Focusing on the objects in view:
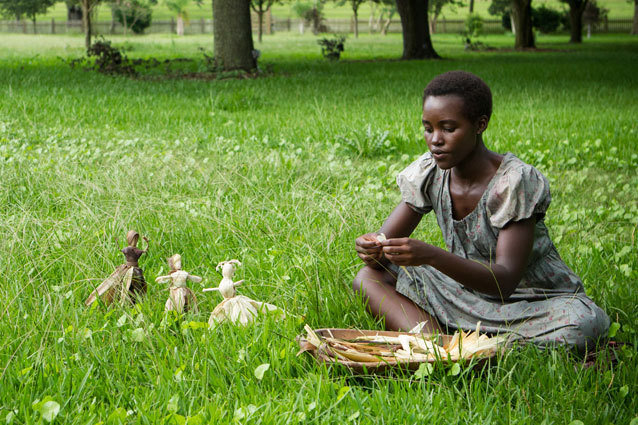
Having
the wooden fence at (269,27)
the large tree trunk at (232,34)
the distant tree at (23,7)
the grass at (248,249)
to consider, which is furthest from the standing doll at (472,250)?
the distant tree at (23,7)

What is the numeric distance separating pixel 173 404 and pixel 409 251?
3.10ft

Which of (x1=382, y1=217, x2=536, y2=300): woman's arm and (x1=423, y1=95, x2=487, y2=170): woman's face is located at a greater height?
(x1=423, y1=95, x2=487, y2=170): woman's face

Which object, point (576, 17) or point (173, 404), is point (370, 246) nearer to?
point (173, 404)

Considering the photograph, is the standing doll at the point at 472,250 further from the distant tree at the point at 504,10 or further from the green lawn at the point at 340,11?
the green lawn at the point at 340,11

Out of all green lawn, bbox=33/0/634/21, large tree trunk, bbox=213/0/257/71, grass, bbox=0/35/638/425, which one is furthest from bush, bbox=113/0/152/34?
grass, bbox=0/35/638/425

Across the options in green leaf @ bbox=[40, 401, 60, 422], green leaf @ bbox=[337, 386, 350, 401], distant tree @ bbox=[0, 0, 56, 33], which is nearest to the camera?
green leaf @ bbox=[40, 401, 60, 422]

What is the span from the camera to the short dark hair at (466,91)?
2.74 meters

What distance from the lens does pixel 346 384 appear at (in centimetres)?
252

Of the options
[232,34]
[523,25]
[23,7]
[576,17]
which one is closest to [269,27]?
[23,7]

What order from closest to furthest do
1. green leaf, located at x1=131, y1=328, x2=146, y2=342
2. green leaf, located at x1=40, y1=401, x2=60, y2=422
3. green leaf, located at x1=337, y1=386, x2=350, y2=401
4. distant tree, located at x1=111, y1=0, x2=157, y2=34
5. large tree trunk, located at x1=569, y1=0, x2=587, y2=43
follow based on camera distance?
green leaf, located at x1=40, y1=401, x2=60, y2=422
green leaf, located at x1=337, y1=386, x2=350, y2=401
green leaf, located at x1=131, y1=328, x2=146, y2=342
large tree trunk, located at x1=569, y1=0, x2=587, y2=43
distant tree, located at x1=111, y1=0, x2=157, y2=34

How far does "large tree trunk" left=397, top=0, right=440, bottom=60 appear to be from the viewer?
21094mm

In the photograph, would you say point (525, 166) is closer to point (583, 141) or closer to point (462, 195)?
point (462, 195)

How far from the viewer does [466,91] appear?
9.00 ft

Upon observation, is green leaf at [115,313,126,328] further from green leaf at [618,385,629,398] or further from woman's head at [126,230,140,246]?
green leaf at [618,385,629,398]
